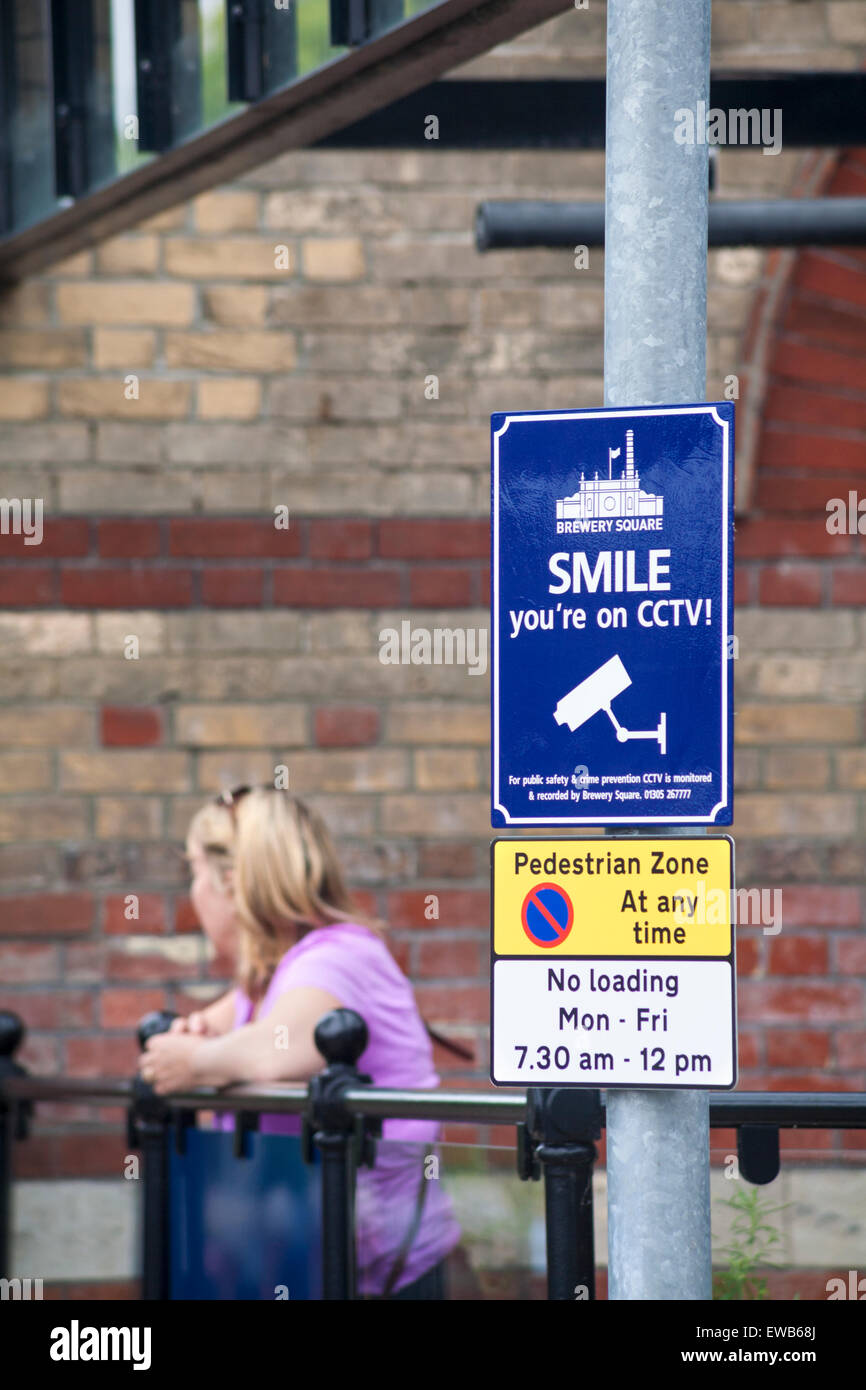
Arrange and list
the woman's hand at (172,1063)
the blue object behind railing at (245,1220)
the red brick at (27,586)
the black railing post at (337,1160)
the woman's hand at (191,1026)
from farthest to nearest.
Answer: the red brick at (27,586), the woman's hand at (191,1026), the woman's hand at (172,1063), the blue object behind railing at (245,1220), the black railing post at (337,1160)

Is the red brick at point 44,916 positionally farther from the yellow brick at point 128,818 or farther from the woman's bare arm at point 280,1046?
the woman's bare arm at point 280,1046

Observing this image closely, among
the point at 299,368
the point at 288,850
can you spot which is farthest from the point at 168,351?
the point at 288,850

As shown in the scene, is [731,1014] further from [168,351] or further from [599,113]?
[168,351]

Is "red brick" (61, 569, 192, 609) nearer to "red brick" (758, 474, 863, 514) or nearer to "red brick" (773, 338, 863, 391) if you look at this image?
"red brick" (758, 474, 863, 514)

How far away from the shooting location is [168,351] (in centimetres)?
604

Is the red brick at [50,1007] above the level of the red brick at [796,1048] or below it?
above

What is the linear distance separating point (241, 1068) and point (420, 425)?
2746 mm

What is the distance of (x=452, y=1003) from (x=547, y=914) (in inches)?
146

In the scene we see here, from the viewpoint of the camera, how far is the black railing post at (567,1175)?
308 centimetres

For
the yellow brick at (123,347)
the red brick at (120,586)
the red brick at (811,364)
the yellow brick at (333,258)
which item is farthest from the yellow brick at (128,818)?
the red brick at (811,364)

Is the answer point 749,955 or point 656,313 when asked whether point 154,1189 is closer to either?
point 749,955

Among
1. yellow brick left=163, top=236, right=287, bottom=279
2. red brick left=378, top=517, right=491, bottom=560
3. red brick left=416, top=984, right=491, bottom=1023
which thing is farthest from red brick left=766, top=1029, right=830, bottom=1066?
yellow brick left=163, top=236, right=287, bottom=279

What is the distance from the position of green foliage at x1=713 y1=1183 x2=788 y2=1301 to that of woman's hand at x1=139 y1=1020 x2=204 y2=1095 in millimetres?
1426

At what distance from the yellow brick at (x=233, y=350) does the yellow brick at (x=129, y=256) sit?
0.26 meters
